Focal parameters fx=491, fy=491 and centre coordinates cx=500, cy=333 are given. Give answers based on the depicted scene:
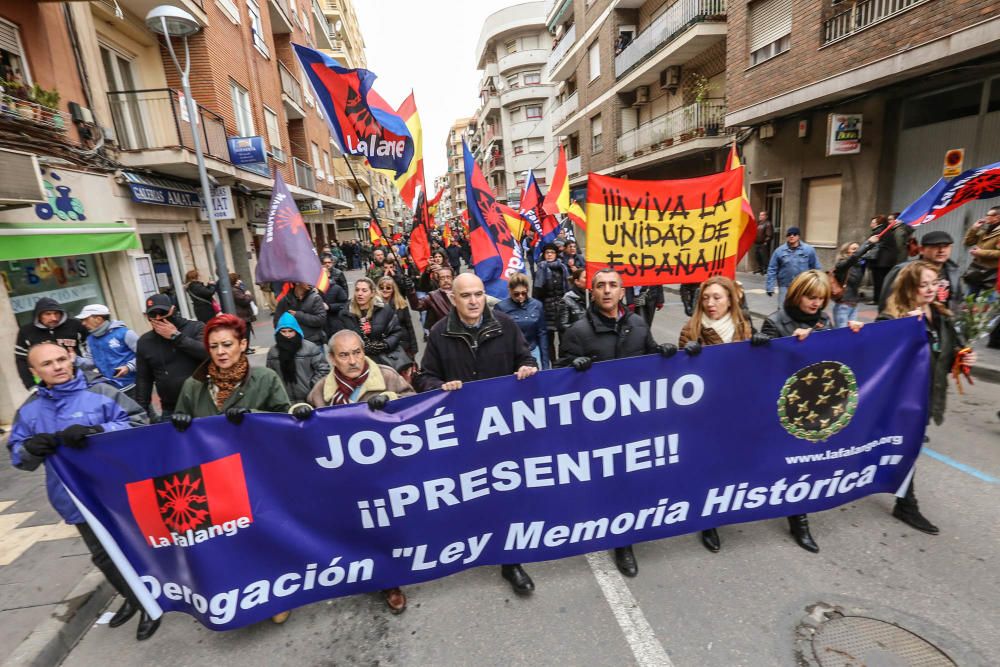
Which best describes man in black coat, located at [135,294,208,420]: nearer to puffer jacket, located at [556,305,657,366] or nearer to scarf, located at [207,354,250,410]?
scarf, located at [207,354,250,410]

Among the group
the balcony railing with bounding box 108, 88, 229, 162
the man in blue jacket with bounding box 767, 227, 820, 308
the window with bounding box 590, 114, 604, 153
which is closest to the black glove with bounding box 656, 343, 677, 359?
the man in blue jacket with bounding box 767, 227, 820, 308

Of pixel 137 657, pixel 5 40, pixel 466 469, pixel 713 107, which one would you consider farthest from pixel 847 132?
pixel 5 40

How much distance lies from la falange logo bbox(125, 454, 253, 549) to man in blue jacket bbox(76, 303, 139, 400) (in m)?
2.75

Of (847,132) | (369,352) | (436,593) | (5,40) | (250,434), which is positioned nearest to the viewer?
(250,434)

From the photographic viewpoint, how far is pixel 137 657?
8.77ft

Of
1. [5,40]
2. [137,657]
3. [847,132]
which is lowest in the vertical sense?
[137,657]

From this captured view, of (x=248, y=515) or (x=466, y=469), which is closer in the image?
(x=248, y=515)

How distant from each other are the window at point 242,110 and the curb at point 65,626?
13251 mm

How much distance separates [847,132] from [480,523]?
40.6ft

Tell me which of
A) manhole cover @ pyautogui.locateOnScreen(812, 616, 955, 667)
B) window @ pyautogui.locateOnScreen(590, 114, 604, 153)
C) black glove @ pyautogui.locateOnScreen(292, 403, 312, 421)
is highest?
window @ pyautogui.locateOnScreen(590, 114, 604, 153)

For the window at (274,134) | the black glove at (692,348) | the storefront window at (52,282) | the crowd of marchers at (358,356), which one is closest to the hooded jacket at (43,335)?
the crowd of marchers at (358,356)

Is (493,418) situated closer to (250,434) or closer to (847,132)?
(250,434)

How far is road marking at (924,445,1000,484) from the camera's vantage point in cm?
369

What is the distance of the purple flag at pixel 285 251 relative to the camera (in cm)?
483
